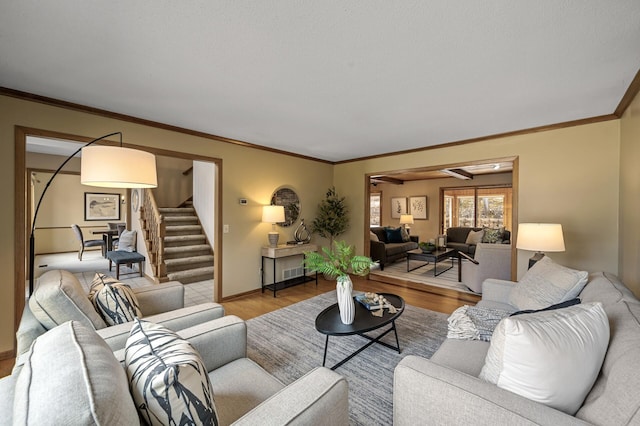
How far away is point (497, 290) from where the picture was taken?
8.40 feet

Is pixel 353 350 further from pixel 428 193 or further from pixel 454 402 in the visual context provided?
pixel 428 193

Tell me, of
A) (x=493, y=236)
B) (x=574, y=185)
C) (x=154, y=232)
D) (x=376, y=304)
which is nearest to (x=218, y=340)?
(x=376, y=304)

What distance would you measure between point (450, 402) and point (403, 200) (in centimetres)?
821

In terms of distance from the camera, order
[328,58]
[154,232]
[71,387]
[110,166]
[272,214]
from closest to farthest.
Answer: [71,387] → [110,166] → [328,58] → [272,214] → [154,232]

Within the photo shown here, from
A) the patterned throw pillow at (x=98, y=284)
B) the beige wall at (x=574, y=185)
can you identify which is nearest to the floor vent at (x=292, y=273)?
the patterned throw pillow at (x=98, y=284)

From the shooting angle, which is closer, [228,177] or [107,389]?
[107,389]

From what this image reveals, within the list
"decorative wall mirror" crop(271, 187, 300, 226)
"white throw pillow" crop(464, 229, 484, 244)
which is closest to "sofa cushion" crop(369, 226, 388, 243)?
"white throw pillow" crop(464, 229, 484, 244)

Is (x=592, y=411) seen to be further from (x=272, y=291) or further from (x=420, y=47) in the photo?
(x=272, y=291)

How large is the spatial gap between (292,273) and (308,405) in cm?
395

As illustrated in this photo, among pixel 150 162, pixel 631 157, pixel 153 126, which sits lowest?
pixel 150 162

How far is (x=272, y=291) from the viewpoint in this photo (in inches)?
175

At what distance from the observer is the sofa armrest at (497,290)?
98.7 inches

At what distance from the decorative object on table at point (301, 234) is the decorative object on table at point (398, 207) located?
15.7 ft

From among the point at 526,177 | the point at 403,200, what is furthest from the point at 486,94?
the point at 403,200
